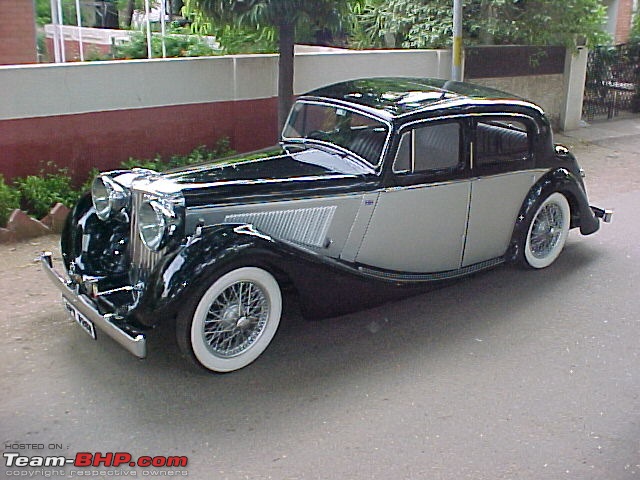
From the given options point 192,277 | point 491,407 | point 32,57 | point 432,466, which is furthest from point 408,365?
point 32,57

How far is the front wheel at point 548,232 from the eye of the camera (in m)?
6.34

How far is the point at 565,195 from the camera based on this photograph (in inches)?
256

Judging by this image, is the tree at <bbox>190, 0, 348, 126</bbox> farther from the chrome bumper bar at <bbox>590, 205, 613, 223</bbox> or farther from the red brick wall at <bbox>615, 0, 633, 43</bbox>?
the red brick wall at <bbox>615, 0, 633, 43</bbox>

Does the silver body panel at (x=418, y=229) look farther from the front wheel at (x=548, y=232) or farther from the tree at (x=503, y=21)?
the tree at (x=503, y=21)

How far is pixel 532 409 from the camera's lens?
4355mm

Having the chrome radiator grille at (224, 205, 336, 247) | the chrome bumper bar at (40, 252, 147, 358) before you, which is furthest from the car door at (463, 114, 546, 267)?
the chrome bumper bar at (40, 252, 147, 358)

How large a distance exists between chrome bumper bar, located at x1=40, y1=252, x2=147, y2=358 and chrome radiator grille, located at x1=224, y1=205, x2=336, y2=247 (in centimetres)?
94

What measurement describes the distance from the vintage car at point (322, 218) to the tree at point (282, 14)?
2.08m

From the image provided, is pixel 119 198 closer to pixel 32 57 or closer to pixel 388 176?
pixel 388 176

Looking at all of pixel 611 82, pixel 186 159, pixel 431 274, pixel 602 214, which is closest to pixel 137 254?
pixel 431 274

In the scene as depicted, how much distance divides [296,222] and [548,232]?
2648 millimetres

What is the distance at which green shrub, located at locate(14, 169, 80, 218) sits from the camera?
7191 millimetres

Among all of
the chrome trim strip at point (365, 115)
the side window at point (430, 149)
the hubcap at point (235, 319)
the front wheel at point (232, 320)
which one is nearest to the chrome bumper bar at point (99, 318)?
the front wheel at point (232, 320)

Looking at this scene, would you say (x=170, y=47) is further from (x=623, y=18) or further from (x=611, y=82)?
(x=623, y=18)
